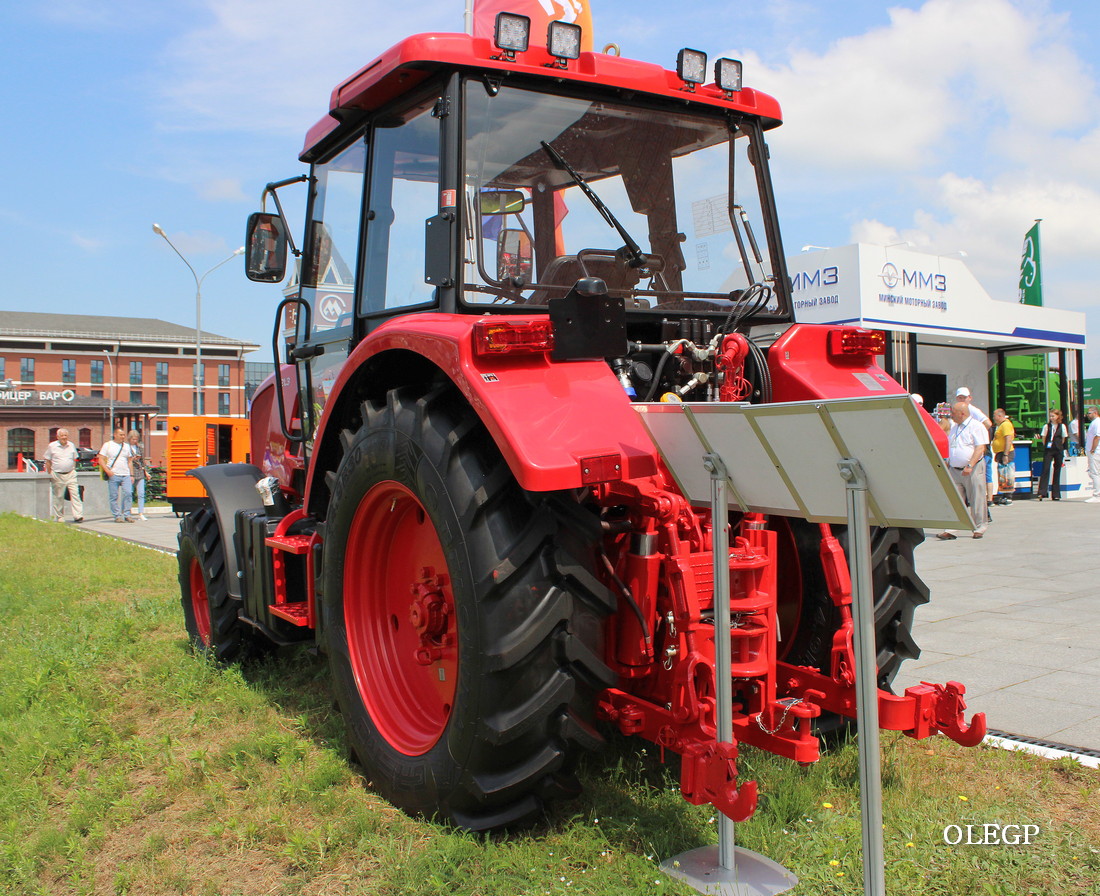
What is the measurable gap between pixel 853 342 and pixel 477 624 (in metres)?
1.84

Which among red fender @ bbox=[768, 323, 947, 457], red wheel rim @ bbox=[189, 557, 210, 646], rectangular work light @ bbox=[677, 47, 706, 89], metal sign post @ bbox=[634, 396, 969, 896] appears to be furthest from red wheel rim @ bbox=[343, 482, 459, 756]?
red wheel rim @ bbox=[189, 557, 210, 646]

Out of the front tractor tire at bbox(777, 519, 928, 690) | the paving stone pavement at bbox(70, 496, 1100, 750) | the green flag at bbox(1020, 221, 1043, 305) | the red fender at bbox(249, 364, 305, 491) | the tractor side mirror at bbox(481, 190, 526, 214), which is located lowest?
the paving stone pavement at bbox(70, 496, 1100, 750)

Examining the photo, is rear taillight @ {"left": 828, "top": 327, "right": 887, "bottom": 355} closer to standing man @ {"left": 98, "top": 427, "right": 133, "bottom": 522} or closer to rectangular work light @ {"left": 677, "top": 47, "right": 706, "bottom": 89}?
rectangular work light @ {"left": 677, "top": 47, "right": 706, "bottom": 89}

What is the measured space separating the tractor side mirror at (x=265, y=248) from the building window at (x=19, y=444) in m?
74.3

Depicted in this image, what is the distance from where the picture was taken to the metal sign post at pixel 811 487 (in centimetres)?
206

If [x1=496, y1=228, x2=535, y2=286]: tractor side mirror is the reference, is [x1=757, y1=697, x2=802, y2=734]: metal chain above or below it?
below

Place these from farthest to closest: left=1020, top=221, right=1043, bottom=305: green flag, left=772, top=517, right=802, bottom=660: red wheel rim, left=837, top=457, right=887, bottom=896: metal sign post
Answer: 1. left=1020, top=221, right=1043, bottom=305: green flag
2. left=772, top=517, right=802, bottom=660: red wheel rim
3. left=837, top=457, right=887, bottom=896: metal sign post

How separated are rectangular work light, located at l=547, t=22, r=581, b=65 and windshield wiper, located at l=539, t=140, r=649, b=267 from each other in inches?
12.5

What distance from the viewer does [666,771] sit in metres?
3.38

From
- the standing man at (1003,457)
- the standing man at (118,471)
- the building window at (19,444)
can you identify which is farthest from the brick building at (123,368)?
the standing man at (1003,457)

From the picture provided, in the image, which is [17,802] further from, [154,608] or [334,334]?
[154,608]

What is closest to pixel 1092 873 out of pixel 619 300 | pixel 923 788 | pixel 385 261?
pixel 923 788

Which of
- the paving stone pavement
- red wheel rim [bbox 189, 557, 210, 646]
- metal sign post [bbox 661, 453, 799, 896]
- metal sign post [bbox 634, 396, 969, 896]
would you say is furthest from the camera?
red wheel rim [bbox 189, 557, 210, 646]

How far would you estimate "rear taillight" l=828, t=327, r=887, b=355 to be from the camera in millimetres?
3539
